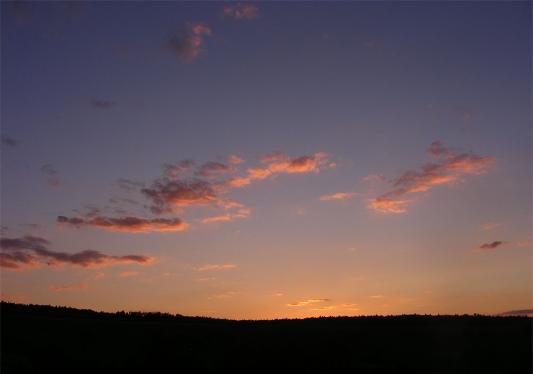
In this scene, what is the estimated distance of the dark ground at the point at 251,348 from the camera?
27.4 metres

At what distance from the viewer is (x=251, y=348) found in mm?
30266

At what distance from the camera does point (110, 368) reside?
1062 inches

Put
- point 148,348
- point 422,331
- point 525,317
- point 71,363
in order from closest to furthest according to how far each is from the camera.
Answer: point 71,363 → point 148,348 → point 422,331 → point 525,317

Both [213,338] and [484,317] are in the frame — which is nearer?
[213,338]

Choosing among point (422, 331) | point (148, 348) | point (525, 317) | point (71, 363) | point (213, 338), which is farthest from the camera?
point (525, 317)

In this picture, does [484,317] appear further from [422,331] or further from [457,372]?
[457,372]

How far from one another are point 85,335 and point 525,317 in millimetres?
31514

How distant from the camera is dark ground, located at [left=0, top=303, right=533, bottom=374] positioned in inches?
1080

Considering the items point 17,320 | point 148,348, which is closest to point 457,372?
point 148,348

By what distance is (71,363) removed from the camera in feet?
87.7

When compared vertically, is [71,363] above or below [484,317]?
below


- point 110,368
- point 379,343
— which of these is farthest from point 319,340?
point 110,368

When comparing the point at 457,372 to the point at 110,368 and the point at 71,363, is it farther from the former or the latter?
the point at 71,363

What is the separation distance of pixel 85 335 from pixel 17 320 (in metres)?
4.34
